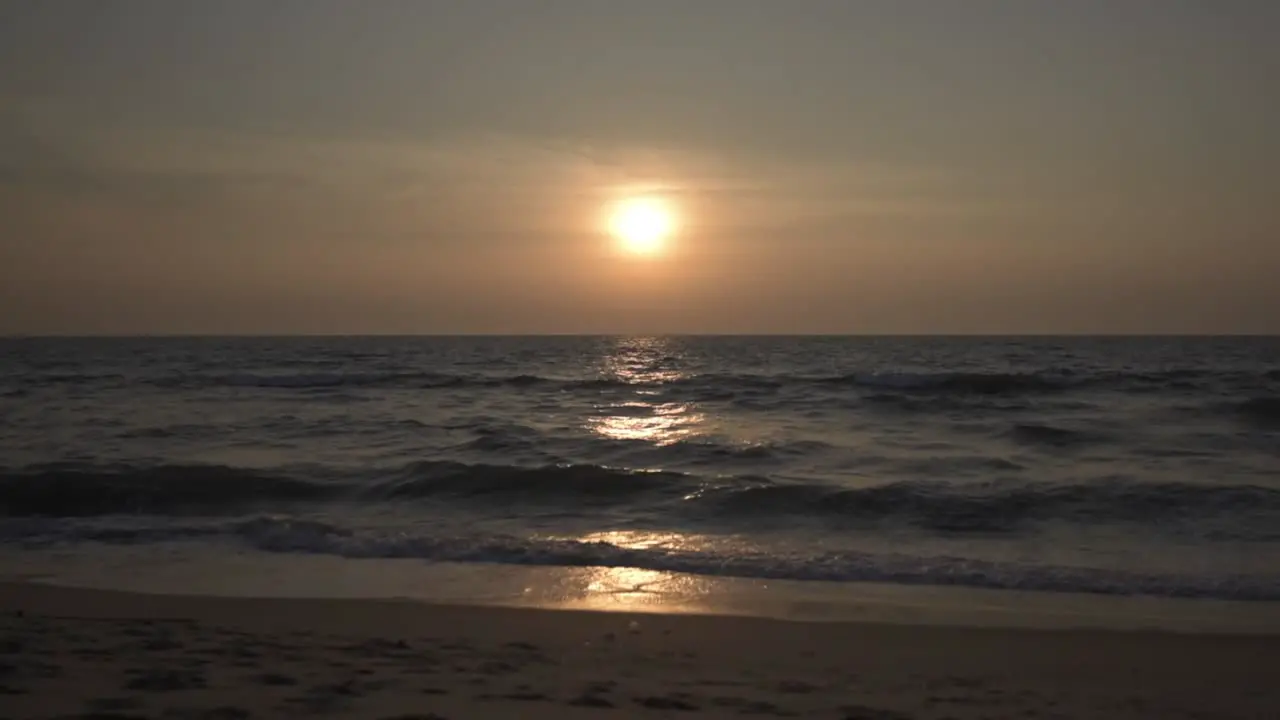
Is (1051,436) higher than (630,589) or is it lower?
higher

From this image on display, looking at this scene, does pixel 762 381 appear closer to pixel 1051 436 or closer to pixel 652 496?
pixel 1051 436

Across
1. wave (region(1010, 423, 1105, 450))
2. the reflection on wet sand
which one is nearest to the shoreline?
the reflection on wet sand

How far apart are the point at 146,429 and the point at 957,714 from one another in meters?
20.3

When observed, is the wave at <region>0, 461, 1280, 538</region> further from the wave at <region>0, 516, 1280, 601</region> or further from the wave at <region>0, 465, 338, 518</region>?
the wave at <region>0, 516, 1280, 601</region>

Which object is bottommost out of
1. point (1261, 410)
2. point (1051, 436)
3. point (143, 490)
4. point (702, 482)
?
point (143, 490)

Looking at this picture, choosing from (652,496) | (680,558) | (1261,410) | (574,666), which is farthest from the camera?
(1261,410)

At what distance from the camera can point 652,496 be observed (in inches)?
549

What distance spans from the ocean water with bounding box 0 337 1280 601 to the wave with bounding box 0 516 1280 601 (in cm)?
4

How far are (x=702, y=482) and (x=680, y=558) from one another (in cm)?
474

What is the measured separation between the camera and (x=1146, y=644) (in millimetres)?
6777

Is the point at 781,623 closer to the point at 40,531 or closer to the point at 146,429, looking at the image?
the point at 40,531

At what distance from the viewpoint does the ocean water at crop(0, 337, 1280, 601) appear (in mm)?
10164

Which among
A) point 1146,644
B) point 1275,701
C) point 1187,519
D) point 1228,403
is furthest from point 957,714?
point 1228,403

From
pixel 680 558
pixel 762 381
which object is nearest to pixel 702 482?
pixel 680 558
